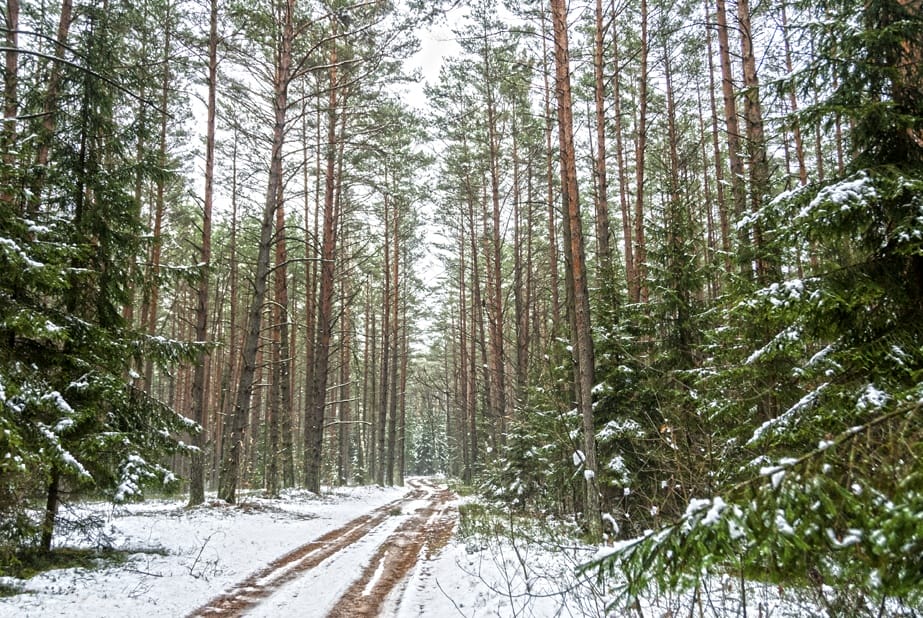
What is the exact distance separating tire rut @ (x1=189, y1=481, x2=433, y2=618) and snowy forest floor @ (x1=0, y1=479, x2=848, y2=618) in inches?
0.9

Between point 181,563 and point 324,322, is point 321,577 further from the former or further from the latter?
point 324,322

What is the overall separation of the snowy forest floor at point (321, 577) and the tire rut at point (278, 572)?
22 mm

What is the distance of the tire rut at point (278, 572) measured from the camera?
5359mm

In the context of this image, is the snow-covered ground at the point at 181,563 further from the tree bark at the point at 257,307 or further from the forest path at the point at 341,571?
the tree bark at the point at 257,307

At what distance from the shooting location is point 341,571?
7027 millimetres

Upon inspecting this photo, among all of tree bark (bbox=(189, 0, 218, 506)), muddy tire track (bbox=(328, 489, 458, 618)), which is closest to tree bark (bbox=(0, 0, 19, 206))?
tree bark (bbox=(189, 0, 218, 506))

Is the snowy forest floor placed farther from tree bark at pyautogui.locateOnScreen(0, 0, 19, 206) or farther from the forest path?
tree bark at pyautogui.locateOnScreen(0, 0, 19, 206)

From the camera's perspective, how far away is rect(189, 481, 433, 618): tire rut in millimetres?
5359

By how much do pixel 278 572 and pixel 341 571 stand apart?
33.4 inches

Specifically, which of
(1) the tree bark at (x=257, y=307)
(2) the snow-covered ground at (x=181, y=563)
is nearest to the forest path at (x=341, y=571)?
(2) the snow-covered ground at (x=181, y=563)

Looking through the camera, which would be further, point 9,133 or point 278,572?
point 278,572

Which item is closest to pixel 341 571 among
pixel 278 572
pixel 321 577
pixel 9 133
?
pixel 321 577

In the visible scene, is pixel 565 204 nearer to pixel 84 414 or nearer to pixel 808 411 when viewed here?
pixel 808 411

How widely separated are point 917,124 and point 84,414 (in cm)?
901
